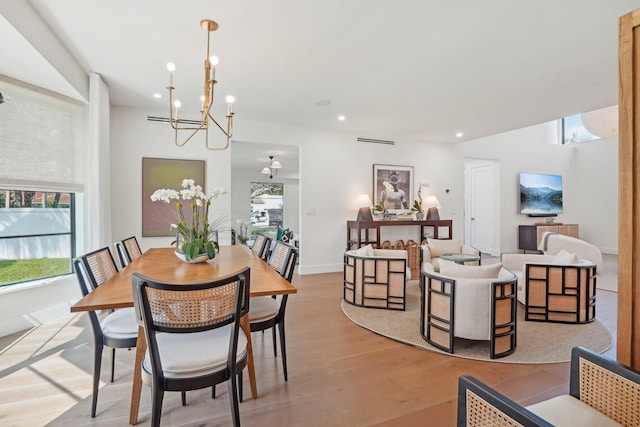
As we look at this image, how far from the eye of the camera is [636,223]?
3.60ft

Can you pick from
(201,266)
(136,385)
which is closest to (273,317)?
(201,266)

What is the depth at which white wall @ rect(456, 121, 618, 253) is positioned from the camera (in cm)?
821

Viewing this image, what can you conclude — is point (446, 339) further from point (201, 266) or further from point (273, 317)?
point (201, 266)

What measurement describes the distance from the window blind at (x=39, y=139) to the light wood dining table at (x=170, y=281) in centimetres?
153

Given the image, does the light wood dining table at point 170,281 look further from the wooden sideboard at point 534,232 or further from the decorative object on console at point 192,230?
the wooden sideboard at point 534,232

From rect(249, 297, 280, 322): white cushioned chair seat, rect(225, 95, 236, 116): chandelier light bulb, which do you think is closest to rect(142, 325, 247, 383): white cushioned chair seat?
rect(249, 297, 280, 322): white cushioned chair seat

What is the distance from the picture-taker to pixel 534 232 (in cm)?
798

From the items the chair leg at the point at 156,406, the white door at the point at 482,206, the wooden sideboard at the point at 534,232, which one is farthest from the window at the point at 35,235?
the wooden sideboard at the point at 534,232

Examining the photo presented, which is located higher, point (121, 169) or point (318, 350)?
point (121, 169)

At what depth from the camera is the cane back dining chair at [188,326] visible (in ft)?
4.55

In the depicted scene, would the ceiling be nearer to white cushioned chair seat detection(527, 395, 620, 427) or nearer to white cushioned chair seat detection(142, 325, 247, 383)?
white cushioned chair seat detection(142, 325, 247, 383)

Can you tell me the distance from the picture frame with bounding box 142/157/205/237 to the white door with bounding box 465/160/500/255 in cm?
726

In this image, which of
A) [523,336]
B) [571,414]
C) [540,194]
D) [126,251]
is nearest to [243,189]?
[126,251]

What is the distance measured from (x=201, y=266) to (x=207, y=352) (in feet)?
3.26
